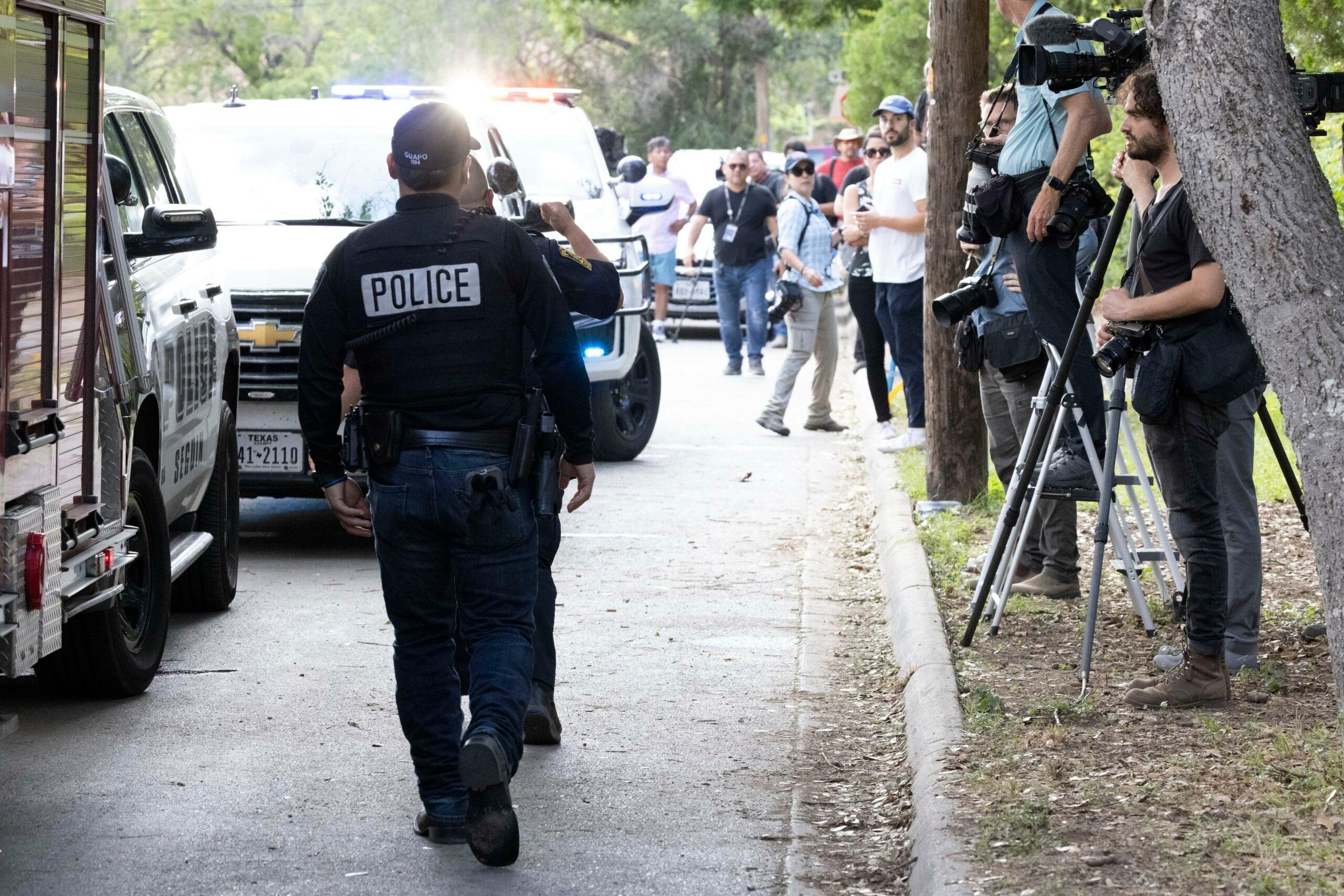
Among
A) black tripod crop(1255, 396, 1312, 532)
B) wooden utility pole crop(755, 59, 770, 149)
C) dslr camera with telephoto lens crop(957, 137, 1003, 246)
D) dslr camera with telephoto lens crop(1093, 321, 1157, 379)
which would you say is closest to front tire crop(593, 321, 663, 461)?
dslr camera with telephoto lens crop(957, 137, 1003, 246)

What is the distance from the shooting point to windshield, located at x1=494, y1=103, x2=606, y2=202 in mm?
12422

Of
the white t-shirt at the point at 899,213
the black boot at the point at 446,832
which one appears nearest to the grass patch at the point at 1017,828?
the black boot at the point at 446,832

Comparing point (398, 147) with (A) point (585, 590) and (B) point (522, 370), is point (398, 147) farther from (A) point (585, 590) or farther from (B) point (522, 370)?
(A) point (585, 590)

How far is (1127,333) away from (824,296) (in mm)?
7732

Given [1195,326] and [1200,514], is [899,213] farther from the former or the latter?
[1200,514]

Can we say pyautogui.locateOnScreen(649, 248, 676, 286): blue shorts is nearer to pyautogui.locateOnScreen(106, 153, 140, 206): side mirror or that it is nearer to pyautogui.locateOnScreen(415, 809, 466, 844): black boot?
pyautogui.locateOnScreen(106, 153, 140, 206): side mirror

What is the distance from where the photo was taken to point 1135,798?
4637 mm

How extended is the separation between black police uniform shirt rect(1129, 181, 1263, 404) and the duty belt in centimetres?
219

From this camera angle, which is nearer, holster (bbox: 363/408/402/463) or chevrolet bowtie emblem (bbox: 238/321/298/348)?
holster (bbox: 363/408/402/463)

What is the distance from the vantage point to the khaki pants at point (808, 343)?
13.1m

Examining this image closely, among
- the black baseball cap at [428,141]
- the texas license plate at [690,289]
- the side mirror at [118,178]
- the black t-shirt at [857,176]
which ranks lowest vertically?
the texas license plate at [690,289]

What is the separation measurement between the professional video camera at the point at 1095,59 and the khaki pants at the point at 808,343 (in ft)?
23.8

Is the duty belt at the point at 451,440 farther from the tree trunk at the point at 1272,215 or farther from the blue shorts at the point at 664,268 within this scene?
the blue shorts at the point at 664,268

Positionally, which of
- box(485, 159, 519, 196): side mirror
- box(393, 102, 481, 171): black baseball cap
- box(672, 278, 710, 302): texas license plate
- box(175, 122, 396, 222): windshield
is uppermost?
box(393, 102, 481, 171): black baseball cap
